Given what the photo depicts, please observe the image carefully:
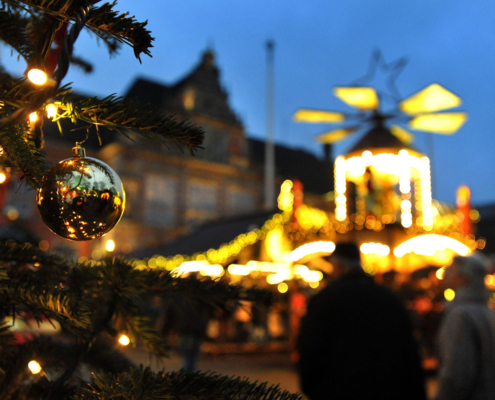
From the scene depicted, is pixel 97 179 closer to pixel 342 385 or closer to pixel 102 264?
pixel 102 264

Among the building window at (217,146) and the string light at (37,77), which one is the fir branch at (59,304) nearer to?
the string light at (37,77)

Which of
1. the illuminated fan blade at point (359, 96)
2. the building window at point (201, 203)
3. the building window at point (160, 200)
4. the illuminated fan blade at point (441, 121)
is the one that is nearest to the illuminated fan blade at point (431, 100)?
the illuminated fan blade at point (441, 121)

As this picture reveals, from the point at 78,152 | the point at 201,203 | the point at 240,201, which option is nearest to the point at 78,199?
the point at 78,152

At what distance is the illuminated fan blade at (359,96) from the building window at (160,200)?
17583 millimetres

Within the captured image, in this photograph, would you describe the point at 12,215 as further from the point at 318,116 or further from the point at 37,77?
the point at 37,77

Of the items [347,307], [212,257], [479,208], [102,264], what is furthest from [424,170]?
[479,208]

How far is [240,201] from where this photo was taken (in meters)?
27.1

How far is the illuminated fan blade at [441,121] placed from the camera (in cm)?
713

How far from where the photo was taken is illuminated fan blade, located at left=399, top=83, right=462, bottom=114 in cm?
647

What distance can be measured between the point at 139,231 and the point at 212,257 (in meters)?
14.7

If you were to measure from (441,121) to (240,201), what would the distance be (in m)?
20.3

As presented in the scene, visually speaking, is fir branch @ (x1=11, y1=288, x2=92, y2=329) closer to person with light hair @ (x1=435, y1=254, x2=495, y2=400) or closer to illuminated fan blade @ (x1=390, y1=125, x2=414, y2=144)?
person with light hair @ (x1=435, y1=254, x2=495, y2=400)

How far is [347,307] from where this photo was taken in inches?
90.4

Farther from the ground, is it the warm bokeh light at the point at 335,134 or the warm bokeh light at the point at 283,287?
the warm bokeh light at the point at 335,134
